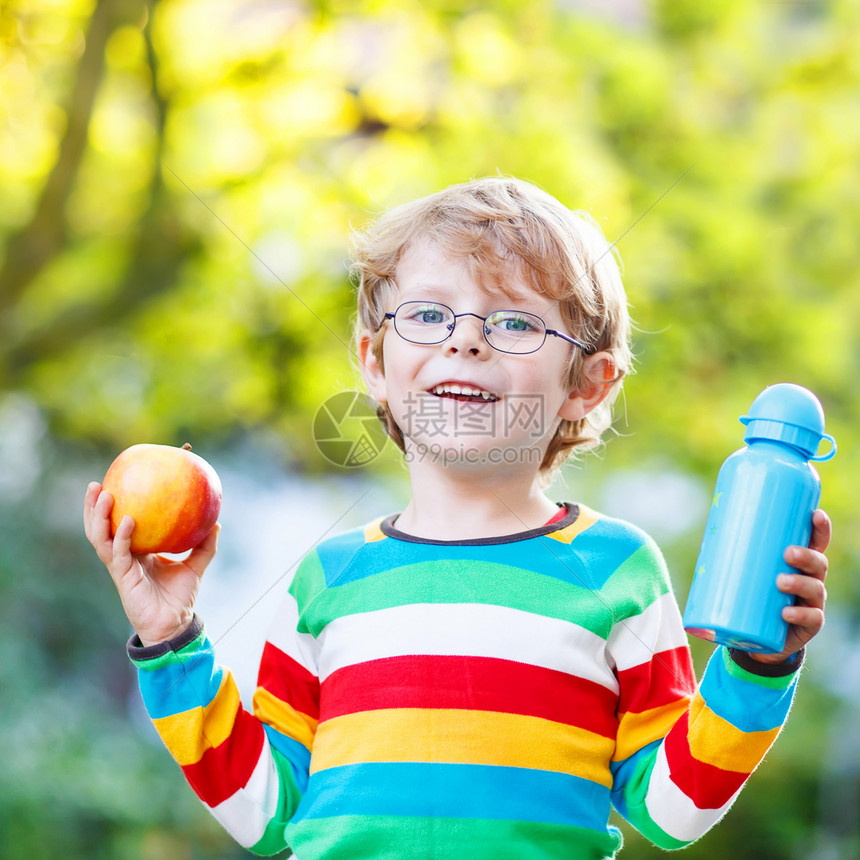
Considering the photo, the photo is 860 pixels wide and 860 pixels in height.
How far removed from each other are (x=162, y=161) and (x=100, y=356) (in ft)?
3.80

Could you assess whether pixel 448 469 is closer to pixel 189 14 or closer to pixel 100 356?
pixel 189 14

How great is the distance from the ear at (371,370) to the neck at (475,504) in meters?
0.16

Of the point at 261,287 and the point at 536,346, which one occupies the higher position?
the point at 261,287

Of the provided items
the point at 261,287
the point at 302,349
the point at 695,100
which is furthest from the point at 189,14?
the point at 695,100

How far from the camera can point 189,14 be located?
4.12 metres

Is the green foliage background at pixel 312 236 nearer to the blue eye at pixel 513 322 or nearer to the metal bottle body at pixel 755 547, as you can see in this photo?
the blue eye at pixel 513 322

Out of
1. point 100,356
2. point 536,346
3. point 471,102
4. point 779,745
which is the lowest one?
point 536,346

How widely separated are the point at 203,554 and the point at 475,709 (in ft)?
1.32

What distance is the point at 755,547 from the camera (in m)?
0.93

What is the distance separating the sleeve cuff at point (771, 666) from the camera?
99cm

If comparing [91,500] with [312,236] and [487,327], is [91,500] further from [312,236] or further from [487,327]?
[312,236]

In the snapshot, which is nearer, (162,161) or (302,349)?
(162,161)

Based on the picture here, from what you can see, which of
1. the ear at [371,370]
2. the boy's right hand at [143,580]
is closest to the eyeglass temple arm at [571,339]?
the ear at [371,370]
